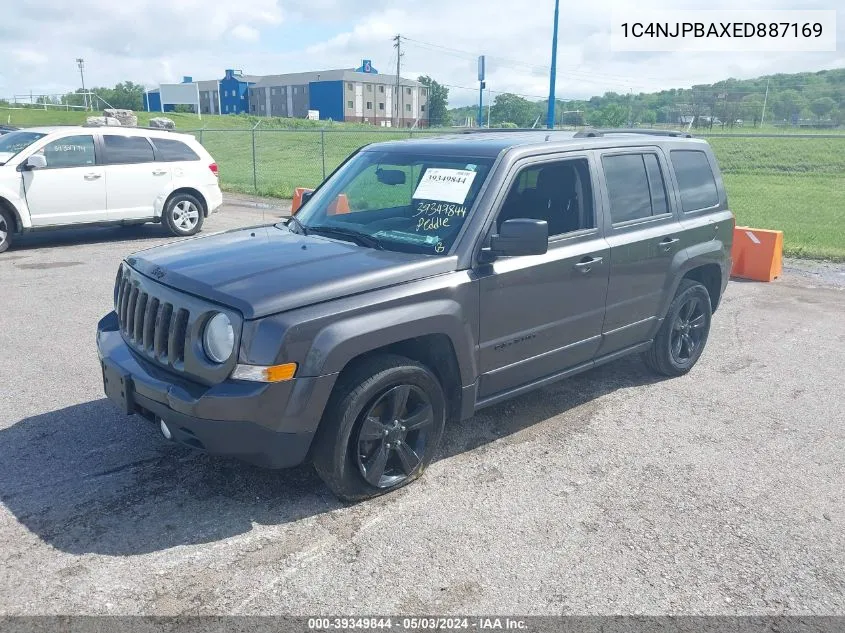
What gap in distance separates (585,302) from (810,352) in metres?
3.16

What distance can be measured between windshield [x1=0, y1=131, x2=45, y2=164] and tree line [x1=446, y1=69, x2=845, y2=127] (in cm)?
2749

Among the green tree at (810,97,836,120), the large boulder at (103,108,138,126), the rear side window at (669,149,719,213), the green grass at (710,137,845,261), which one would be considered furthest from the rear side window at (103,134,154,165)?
the green tree at (810,97,836,120)

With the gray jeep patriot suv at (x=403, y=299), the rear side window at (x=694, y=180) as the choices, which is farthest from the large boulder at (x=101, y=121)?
the rear side window at (x=694, y=180)

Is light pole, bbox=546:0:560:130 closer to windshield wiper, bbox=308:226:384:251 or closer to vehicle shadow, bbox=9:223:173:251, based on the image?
vehicle shadow, bbox=9:223:173:251

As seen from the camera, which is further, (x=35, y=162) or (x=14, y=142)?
(x=14, y=142)

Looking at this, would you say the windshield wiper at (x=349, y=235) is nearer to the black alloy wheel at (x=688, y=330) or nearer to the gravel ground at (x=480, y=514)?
the gravel ground at (x=480, y=514)

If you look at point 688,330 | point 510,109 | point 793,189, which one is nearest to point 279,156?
point 510,109

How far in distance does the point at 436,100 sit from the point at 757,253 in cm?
10157

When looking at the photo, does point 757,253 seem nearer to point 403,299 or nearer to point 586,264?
point 586,264

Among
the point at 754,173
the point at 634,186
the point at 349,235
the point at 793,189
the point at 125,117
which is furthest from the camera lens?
the point at 125,117

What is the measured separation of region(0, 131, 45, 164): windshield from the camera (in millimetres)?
10703

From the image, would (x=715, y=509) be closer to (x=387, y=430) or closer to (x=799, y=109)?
(x=387, y=430)

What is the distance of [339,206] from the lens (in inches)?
194

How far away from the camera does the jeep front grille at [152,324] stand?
366 centimetres
